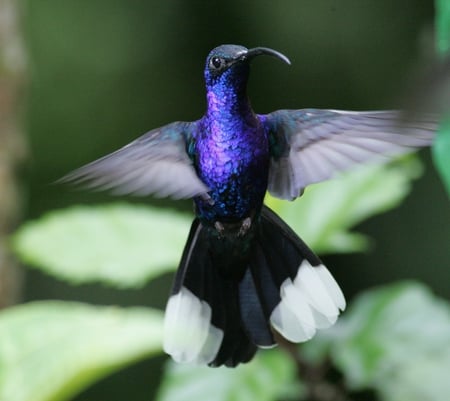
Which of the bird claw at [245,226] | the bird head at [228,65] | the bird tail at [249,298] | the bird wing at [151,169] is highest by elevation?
the bird head at [228,65]

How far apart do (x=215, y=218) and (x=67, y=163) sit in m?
3.72

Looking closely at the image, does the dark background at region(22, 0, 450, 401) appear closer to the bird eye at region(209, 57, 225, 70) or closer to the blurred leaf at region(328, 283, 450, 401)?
the blurred leaf at region(328, 283, 450, 401)

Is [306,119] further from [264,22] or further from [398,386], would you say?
[264,22]

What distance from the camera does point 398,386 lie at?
2266mm

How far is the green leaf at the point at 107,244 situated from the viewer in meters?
2.28

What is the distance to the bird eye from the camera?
1193 mm

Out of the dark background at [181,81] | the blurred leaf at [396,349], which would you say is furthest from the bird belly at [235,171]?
the dark background at [181,81]

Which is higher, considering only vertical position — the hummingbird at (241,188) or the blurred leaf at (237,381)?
the hummingbird at (241,188)

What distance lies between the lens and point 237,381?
2080 millimetres

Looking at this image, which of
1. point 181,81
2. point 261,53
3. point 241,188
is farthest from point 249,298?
point 181,81

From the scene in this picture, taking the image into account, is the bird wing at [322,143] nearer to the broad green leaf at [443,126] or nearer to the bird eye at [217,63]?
the broad green leaf at [443,126]

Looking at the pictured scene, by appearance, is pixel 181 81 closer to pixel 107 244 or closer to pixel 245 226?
pixel 107 244

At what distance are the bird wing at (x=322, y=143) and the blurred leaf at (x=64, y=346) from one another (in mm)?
686

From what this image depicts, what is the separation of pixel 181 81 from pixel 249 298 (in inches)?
138
